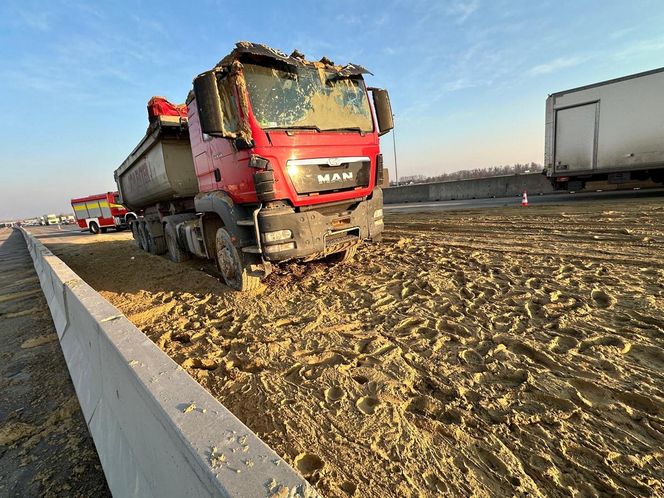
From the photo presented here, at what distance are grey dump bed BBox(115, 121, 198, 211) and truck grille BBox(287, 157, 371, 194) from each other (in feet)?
13.3

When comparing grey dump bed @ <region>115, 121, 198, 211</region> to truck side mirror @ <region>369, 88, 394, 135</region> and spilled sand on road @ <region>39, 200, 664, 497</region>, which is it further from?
truck side mirror @ <region>369, 88, 394, 135</region>

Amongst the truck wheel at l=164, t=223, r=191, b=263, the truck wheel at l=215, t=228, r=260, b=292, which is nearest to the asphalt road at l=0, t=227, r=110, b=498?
the truck wheel at l=215, t=228, r=260, b=292

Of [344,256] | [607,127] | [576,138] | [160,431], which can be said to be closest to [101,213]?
[344,256]

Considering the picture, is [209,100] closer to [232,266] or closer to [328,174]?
[328,174]

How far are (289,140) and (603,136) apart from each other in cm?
1188

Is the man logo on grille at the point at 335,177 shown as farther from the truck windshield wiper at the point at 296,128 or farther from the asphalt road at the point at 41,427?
the asphalt road at the point at 41,427

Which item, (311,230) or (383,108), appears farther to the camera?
(383,108)

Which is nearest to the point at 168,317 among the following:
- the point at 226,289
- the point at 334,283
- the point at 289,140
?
the point at 226,289

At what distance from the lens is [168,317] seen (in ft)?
14.0

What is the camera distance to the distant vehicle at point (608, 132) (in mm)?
9883

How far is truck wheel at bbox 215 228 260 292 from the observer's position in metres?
4.80

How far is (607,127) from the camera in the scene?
34.7 ft

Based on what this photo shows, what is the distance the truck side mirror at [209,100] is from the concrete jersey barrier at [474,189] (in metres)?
17.5

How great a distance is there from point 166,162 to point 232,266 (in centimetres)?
356
